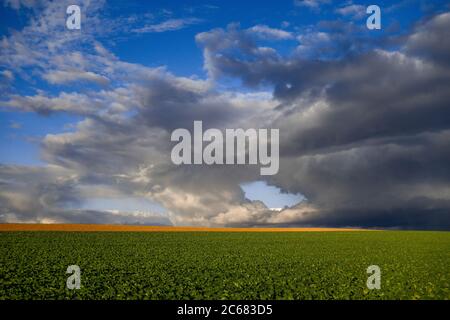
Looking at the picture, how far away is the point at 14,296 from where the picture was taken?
2150cm

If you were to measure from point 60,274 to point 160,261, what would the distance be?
10.8 meters

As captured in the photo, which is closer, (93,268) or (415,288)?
(415,288)

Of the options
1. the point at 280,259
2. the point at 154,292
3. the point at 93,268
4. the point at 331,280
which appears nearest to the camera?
the point at 154,292

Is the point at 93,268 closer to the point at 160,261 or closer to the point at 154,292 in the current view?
the point at 160,261

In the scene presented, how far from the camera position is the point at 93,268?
32156mm

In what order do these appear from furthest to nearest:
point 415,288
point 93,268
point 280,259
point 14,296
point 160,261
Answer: point 280,259
point 160,261
point 93,268
point 415,288
point 14,296

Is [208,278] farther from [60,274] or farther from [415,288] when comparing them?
[415,288]

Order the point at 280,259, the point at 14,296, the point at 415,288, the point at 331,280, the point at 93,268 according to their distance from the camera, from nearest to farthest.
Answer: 1. the point at 14,296
2. the point at 415,288
3. the point at 331,280
4. the point at 93,268
5. the point at 280,259
